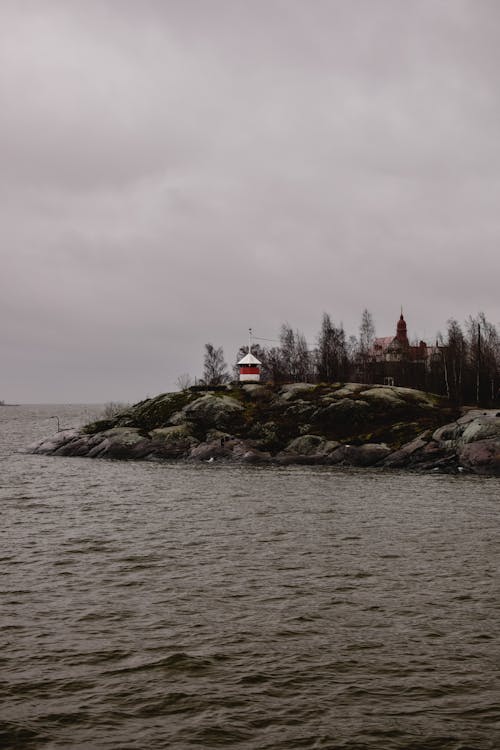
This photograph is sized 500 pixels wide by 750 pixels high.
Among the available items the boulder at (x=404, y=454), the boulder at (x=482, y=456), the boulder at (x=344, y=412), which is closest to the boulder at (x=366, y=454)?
the boulder at (x=404, y=454)

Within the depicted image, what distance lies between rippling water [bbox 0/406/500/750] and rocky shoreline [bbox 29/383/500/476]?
22.0m

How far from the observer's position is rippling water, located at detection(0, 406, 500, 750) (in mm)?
9750

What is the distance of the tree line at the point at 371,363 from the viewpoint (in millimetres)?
76250

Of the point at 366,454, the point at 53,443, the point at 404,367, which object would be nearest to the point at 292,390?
the point at 366,454

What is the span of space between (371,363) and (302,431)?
46.5 meters

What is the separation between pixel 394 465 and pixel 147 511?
26527 mm

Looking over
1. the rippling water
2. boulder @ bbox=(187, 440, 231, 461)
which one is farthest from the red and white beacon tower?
the rippling water

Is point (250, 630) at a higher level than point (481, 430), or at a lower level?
lower

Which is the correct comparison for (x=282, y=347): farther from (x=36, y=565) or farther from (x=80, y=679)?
(x=80, y=679)

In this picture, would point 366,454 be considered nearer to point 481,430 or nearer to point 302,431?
point 302,431

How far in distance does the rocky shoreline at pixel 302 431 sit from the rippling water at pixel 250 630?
22.0m

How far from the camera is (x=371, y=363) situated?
102 metres

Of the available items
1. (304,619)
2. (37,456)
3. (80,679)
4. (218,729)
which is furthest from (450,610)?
(37,456)

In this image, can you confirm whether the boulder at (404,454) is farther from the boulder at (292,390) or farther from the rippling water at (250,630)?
the rippling water at (250,630)
